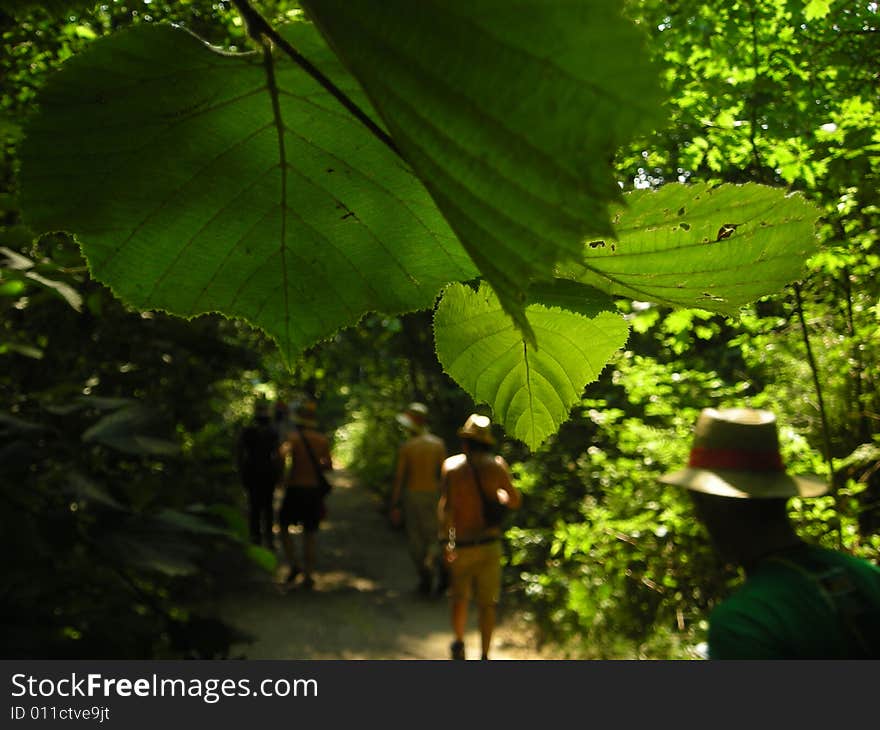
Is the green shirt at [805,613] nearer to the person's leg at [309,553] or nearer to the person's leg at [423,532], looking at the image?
the person's leg at [423,532]

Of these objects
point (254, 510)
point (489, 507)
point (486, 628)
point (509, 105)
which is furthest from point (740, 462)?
point (254, 510)

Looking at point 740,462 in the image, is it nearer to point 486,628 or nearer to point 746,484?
point 746,484

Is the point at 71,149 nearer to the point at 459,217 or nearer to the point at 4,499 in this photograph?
the point at 459,217

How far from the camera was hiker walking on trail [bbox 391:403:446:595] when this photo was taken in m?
8.25

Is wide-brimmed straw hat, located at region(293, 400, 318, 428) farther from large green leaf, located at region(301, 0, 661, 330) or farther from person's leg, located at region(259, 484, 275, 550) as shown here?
large green leaf, located at region(301, 0, 661, 330)

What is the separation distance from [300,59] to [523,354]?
10.3 inches

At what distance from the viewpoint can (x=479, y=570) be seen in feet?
21.2

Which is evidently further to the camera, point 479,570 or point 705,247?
point 479,570

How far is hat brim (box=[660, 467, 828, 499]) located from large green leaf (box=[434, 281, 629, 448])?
2.35 metres

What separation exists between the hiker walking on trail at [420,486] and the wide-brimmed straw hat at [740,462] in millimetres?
5106

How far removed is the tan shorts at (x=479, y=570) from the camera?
6.37 metres

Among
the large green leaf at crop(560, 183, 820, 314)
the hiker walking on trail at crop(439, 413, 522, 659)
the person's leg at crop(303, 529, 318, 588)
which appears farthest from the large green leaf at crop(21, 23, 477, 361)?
the person's leg at crop(303, 529, 318, 588)

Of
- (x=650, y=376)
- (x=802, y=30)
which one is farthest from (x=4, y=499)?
(x=650, y=376)

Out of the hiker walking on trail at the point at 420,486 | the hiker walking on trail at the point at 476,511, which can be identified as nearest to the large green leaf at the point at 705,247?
the hiker walking on trail at the point at 476,511
